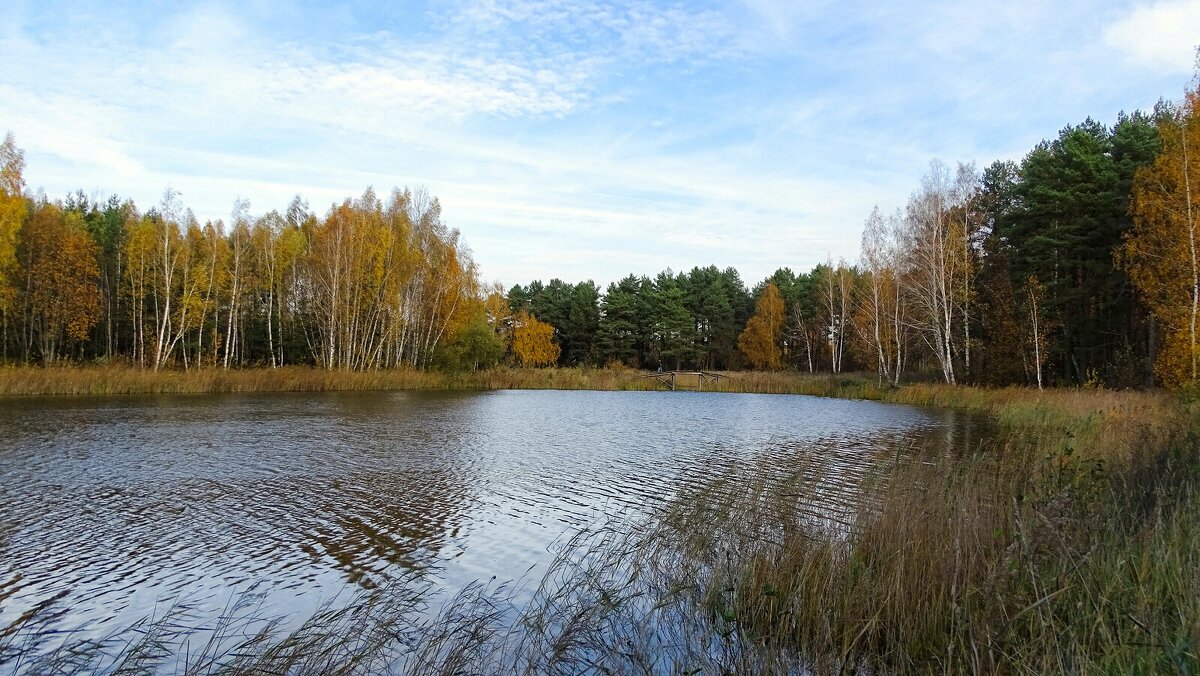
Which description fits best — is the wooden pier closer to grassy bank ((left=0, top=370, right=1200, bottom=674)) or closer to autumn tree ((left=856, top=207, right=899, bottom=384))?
autumn tree ((left=856, top=207, right=899, bottom=384))

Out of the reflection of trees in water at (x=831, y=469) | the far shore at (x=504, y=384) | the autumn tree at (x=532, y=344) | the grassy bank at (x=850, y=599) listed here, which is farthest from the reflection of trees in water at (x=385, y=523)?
the autumn tree at (x=532, y=344)

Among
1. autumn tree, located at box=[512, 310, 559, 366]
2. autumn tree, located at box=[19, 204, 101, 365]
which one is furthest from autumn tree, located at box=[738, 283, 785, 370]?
autumn tree, located at box=[19, 204, 101, 365]

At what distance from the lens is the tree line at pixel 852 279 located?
25516 millimetres

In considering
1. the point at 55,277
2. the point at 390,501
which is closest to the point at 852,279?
the point at 390,501

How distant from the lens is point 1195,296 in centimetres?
2042

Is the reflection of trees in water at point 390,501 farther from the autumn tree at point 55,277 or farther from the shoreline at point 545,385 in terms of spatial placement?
the autumn tree at point 55,277

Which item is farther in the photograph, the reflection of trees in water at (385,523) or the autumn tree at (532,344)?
the autumn tree at (532,344)

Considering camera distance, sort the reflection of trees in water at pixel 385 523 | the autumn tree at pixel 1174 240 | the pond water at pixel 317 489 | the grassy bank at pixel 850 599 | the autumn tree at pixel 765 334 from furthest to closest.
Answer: the autumn tree at pixel 765 334 < the autumn tree at pixel 1174 240 < the reflection of trees in water at pixel 385 523 < the pond water at pixel 317 489 < the grassy bank at pixel 850 599

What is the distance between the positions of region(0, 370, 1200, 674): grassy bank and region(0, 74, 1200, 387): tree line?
19.5 meters

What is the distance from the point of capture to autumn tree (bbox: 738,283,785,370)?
64944 mm

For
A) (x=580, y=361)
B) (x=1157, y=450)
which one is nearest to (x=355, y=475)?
(x=1157, y=450)

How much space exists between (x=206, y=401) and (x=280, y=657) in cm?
2696

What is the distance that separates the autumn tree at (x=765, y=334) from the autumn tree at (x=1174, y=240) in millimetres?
41078

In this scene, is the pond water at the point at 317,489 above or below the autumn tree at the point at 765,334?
below
